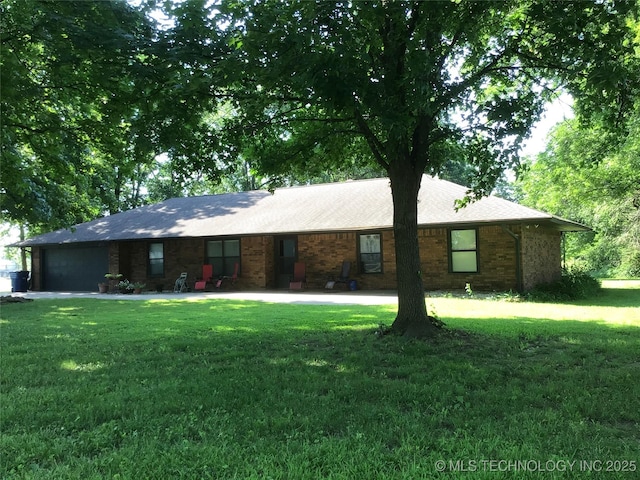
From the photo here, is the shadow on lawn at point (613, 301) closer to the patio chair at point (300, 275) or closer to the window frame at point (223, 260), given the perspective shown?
the patio chair at point (300, 275)

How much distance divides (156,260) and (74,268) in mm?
4692

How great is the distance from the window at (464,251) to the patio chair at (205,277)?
9968 mm

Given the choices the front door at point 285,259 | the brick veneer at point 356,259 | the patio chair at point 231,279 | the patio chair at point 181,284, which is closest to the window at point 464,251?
the brick veneer at point 356,259

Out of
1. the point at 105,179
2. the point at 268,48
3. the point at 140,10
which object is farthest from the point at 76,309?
the point at 268,48

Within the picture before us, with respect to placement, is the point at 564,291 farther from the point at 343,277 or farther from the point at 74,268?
the point at 74,268

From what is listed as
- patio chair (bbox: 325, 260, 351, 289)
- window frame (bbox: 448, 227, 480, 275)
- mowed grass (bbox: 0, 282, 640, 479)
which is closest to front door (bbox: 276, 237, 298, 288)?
patio chair (bbox: 325, 260, 351, 289)

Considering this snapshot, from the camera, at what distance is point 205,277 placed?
20.5 meters

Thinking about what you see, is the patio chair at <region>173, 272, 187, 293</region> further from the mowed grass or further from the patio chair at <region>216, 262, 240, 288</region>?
the mowed grass

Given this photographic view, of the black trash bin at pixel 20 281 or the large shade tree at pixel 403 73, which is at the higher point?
the large shade tree at pixel 403 73

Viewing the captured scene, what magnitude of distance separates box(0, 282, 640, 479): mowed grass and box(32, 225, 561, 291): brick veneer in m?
7.91

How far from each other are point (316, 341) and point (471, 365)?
8.24 ft

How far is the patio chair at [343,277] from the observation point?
60.8ft

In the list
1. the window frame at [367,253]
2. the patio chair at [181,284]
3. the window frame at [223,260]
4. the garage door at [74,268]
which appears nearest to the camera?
the window frame at [367,253]

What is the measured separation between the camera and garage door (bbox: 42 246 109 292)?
23047 millimetres
